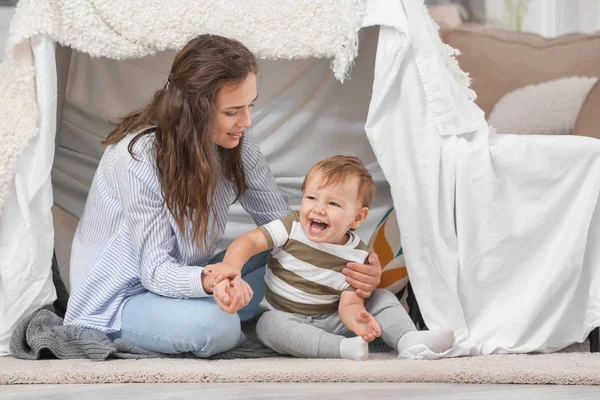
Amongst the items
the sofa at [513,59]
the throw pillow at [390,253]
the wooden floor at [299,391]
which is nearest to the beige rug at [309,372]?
the wooden floor at [299,391]

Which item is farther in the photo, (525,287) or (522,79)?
(522,79)

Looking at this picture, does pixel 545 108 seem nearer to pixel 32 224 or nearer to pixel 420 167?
pixel 420 167

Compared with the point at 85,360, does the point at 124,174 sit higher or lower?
higher

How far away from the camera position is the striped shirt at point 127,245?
1643 mm

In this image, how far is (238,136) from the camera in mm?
1704

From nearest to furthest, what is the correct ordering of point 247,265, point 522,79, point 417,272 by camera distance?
point 417,272 < point 247,265 < point 522,79

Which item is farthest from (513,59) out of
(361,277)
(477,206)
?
(361,277)

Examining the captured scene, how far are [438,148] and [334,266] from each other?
0.33 metres

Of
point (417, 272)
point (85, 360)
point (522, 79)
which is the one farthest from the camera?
point (522, 79)

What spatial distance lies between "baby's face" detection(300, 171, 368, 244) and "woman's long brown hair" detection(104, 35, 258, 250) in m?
0.20

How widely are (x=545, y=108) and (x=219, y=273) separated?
5.97 feet

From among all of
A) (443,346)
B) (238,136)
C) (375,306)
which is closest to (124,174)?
(238,136)

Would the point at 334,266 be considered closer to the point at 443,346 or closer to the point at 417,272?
the point at 417,272

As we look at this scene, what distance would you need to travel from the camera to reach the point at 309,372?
1.46 meters
